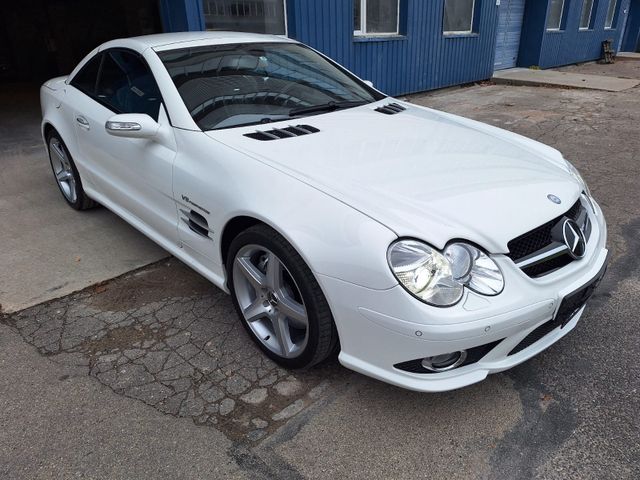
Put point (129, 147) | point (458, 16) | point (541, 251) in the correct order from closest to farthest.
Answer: point (541, 251) → point (129, 147) → point (458, 16)

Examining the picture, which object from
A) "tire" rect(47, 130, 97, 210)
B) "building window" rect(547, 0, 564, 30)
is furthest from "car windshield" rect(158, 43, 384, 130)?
"building window" rect(547, 0, 564, 30)

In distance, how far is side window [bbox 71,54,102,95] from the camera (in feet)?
12.5

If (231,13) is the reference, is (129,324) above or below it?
below

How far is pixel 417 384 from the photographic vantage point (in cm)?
202

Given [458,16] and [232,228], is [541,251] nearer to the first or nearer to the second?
[232,228]

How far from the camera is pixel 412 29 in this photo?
9.05 meters

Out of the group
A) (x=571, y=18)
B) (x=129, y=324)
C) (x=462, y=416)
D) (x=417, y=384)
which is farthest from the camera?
(x=571, y=18)

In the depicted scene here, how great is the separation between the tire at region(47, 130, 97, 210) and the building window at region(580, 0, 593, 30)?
15907 millimetres

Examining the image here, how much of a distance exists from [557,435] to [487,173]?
1200mm

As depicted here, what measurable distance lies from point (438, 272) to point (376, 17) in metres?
7.82

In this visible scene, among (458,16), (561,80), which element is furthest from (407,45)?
(561,80)

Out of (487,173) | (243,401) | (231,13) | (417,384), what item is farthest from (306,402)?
(231,13)

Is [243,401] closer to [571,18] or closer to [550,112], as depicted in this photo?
[550,112]

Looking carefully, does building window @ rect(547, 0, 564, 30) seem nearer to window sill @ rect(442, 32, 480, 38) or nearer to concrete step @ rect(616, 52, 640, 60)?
window sill @ rect(442, 32, 480, 38)
